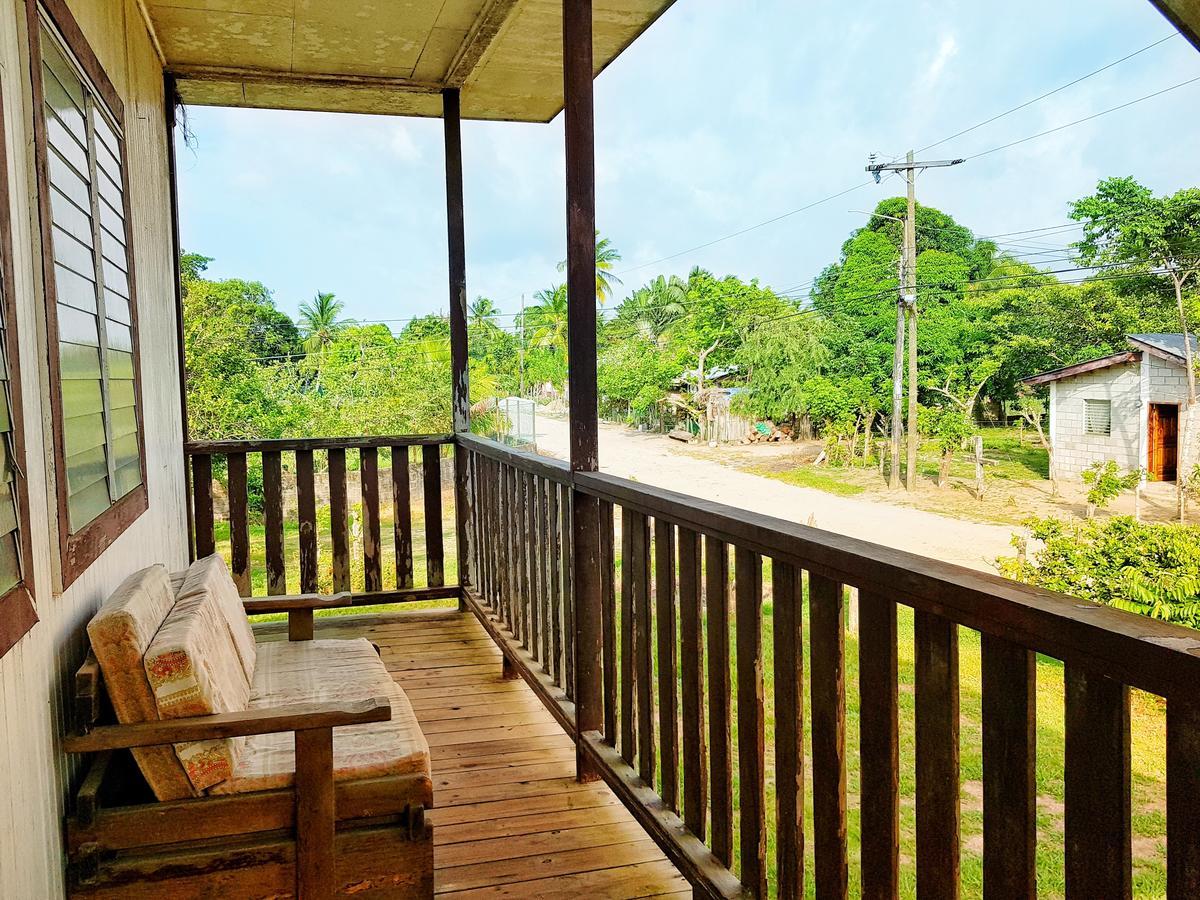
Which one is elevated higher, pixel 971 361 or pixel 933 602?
pixel 971 361

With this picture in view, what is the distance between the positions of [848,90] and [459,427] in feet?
31.3

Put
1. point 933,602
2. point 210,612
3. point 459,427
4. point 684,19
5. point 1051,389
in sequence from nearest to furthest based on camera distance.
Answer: point 933,602 → point 210,612 → point 1051,389 → point 459,427 → point 684,19

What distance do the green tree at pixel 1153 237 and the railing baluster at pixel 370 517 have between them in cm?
320

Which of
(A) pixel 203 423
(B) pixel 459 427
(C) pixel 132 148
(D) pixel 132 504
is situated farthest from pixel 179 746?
(A) pixel 203 423

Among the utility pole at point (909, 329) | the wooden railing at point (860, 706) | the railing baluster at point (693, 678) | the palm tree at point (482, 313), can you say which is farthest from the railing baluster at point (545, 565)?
the palm tree at point (482, 313)

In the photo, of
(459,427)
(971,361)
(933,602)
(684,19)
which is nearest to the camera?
(933,602)

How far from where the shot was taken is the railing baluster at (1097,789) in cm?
87

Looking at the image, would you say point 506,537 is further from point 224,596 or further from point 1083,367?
point 1083,367

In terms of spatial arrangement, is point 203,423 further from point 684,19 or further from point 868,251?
point 868,251

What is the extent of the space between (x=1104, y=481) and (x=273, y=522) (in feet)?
12.9

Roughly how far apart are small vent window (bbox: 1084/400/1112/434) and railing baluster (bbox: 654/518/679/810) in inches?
105

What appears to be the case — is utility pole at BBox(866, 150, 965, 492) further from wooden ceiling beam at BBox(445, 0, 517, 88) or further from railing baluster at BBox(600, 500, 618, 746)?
railing baluster at BBox(600, 500, 618, 746)

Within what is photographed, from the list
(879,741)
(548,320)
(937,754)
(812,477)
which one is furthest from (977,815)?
(548,320)

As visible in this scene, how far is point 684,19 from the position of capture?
57.2ft
